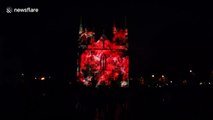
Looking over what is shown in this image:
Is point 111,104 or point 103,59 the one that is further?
point 103,59

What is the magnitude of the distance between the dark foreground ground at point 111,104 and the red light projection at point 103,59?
686 inches

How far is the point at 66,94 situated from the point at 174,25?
20.2 m

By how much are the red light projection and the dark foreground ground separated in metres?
17.4

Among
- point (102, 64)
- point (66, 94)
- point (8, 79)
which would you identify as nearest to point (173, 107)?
point (66, 94)

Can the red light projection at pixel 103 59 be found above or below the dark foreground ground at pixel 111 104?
above

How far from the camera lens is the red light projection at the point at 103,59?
28.3m

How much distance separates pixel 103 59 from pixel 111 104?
790 inches

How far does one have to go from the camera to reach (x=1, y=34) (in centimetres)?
243

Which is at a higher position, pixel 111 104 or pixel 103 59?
pixel 103 59

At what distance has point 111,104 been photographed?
8938mm

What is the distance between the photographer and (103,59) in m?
28.9

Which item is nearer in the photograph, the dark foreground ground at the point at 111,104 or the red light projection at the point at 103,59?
the dark foreground ground at the point at 111,104

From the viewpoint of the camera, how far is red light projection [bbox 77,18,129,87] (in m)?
28.3

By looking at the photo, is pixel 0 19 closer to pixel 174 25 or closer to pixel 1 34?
pixel 1 34
